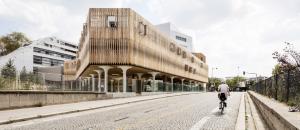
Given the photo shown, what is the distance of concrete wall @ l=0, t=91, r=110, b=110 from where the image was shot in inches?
786

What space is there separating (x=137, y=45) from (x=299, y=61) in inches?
1390

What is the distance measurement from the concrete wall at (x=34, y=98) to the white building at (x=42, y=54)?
7100cm

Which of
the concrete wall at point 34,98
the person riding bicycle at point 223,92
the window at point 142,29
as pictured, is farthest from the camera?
the window at point 142,29

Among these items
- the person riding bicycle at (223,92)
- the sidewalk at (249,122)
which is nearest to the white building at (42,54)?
the person riding bicycle at (223,92)

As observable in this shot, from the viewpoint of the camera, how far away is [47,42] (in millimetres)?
123625

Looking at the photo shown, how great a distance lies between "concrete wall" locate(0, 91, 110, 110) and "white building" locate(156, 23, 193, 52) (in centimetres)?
8996

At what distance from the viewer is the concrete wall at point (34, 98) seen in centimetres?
1997

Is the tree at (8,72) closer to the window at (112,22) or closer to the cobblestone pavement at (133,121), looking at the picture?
the cobblestone pavement at (133,121)

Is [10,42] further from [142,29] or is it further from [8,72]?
[8,72]

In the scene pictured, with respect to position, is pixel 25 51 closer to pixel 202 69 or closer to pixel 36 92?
pixel 202 69

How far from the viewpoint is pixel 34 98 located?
904 inches

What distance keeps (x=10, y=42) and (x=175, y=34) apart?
52263 millimetres

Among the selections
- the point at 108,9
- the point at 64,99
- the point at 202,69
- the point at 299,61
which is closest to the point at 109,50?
the point at 108,9

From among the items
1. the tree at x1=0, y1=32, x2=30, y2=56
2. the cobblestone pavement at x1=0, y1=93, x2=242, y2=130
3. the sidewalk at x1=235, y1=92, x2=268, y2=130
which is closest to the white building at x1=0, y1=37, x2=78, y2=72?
the tree at x1=0, y1=32, x2=30, y2=56
